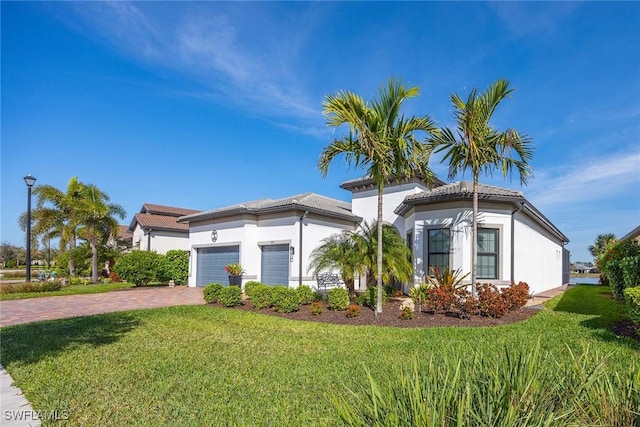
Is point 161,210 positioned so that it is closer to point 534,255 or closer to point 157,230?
point 157,230

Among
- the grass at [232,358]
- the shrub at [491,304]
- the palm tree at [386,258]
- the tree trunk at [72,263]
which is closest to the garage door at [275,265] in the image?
the palm tree at [386,258]

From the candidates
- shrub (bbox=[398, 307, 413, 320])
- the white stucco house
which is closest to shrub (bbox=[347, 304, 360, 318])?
shrub (bbox=[398, 307, 413, 320])

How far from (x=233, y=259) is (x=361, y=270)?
25.8ft

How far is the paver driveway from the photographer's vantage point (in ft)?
37.3

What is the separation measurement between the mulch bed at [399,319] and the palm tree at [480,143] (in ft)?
4.51

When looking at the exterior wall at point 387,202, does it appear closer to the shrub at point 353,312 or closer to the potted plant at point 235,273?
A: the potted plant at point 235,273

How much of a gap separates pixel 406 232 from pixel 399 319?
21.4ft

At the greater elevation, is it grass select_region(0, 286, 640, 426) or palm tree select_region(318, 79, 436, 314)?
palm tree select_region(318, 79, 436, 314)

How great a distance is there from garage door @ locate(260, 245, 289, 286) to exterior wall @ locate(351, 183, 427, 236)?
4.96 meters

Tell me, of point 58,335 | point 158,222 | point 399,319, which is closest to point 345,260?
point 399,319

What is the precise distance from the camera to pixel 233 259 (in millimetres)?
17672

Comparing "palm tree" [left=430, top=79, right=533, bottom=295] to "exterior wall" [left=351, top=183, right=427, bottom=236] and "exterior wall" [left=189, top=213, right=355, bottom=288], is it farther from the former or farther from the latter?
"exterior wall" [left=189, top=213, right=355, bottom=288]

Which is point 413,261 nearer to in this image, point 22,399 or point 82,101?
point 22,399

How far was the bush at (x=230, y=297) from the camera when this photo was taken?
503 inches
